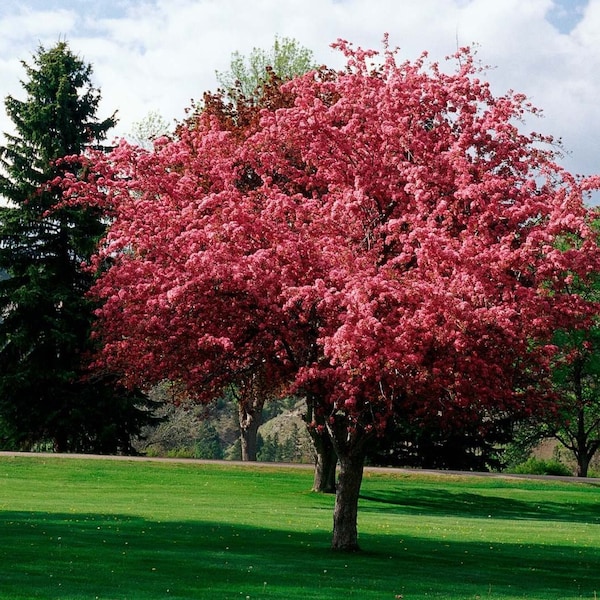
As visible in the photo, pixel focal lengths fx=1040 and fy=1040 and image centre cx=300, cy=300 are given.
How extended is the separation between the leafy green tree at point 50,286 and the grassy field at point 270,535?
8.46m

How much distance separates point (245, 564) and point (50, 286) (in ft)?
95.8

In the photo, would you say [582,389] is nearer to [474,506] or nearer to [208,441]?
[474,506]

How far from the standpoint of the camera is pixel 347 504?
19.6m

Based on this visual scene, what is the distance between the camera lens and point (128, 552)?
17.7m

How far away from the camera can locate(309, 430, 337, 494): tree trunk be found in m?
33.0

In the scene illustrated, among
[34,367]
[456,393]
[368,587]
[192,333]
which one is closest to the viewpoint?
[368,587]

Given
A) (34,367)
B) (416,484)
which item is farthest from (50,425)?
(416,484)

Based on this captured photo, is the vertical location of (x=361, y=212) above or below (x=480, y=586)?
above

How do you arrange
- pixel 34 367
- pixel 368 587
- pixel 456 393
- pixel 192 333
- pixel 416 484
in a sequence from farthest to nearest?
pixel 34 367, pixel 416 484, pixel 192 333, pixel 456 393, pixel 368 587

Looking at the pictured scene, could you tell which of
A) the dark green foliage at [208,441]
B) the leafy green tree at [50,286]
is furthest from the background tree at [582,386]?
the dark green foliage at [208,441]

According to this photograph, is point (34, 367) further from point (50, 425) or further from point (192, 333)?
point (192, 333)

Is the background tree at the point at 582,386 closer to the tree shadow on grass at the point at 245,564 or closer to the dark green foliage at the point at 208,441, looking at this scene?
the tree shadow on grass at the point at 245,564

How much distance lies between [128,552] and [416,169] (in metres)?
8.17

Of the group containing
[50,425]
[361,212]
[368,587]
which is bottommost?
[368,587]
